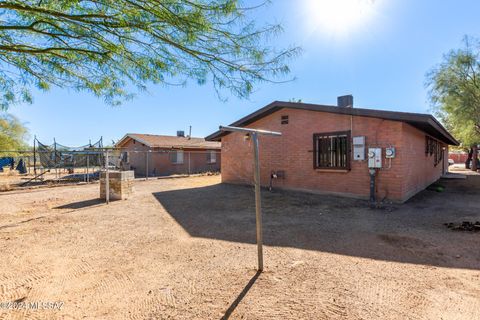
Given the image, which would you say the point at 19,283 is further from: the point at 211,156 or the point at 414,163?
the point at 211,156

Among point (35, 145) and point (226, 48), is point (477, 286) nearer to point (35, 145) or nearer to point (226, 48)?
point (226, 48)

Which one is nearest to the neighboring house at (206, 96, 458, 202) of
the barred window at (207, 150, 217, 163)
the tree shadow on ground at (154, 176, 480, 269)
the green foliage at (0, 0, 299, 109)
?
the tree shadow on ground at (154, 176, 480, 269)

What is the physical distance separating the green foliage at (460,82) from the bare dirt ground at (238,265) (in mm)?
9936

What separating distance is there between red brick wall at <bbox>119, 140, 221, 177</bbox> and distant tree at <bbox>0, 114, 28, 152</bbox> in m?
10.3

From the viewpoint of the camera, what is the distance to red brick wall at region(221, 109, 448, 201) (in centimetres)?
748

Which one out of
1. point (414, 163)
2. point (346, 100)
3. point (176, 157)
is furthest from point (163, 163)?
point (414, 163)

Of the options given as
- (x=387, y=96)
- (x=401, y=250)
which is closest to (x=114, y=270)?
(x=401, y=250)

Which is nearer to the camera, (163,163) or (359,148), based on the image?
(359,148)

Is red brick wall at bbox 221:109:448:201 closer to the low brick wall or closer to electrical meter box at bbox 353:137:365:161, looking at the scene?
electrical meter box at bbox 353:137:365:161

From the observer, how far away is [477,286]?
274 centimetres

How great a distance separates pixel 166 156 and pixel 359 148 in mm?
15529

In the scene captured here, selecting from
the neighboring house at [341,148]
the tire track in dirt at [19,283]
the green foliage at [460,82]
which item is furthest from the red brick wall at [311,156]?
the tire track in dirt at [19,283]

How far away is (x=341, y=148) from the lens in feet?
28.2

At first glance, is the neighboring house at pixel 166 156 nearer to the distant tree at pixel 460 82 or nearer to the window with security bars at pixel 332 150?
the window with security bars at pixel 332 150
